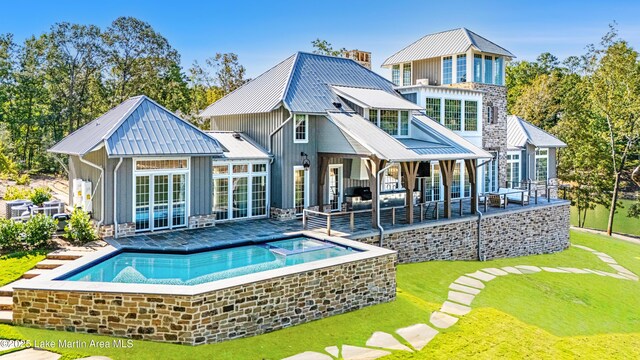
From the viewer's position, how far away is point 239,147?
1764cm

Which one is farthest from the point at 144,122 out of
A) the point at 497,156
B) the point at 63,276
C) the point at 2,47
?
the point at 2,47

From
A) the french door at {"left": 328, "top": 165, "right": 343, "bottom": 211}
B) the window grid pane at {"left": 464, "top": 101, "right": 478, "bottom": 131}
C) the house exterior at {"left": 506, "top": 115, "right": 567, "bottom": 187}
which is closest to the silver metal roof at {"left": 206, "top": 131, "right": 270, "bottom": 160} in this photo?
the french door at {"left": 328, "top": 165, "right": 343, "bottom": 211}

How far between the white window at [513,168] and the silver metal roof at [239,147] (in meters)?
15.3

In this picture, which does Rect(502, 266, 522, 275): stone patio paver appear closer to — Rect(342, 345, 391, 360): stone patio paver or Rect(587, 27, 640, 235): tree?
Rect(342, 345, 391, 360): stone patio paver

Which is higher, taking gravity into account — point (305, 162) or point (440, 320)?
point (305, 162)

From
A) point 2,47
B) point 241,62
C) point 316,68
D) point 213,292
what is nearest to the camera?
point 213,292

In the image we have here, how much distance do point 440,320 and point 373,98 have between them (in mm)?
10695

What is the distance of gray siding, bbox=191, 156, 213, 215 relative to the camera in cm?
1545

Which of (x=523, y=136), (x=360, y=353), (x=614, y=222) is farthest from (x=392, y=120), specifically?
(x=614, y=222)

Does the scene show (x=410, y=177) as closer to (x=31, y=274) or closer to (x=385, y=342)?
(x=385, y=342)

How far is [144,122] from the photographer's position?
48.5 feet

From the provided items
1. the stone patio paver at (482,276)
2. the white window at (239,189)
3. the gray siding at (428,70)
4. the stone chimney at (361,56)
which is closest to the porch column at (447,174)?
the stone patio paver at (482,276)

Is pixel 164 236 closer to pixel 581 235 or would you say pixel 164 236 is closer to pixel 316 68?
pixel 316 68

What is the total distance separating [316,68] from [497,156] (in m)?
11.1
